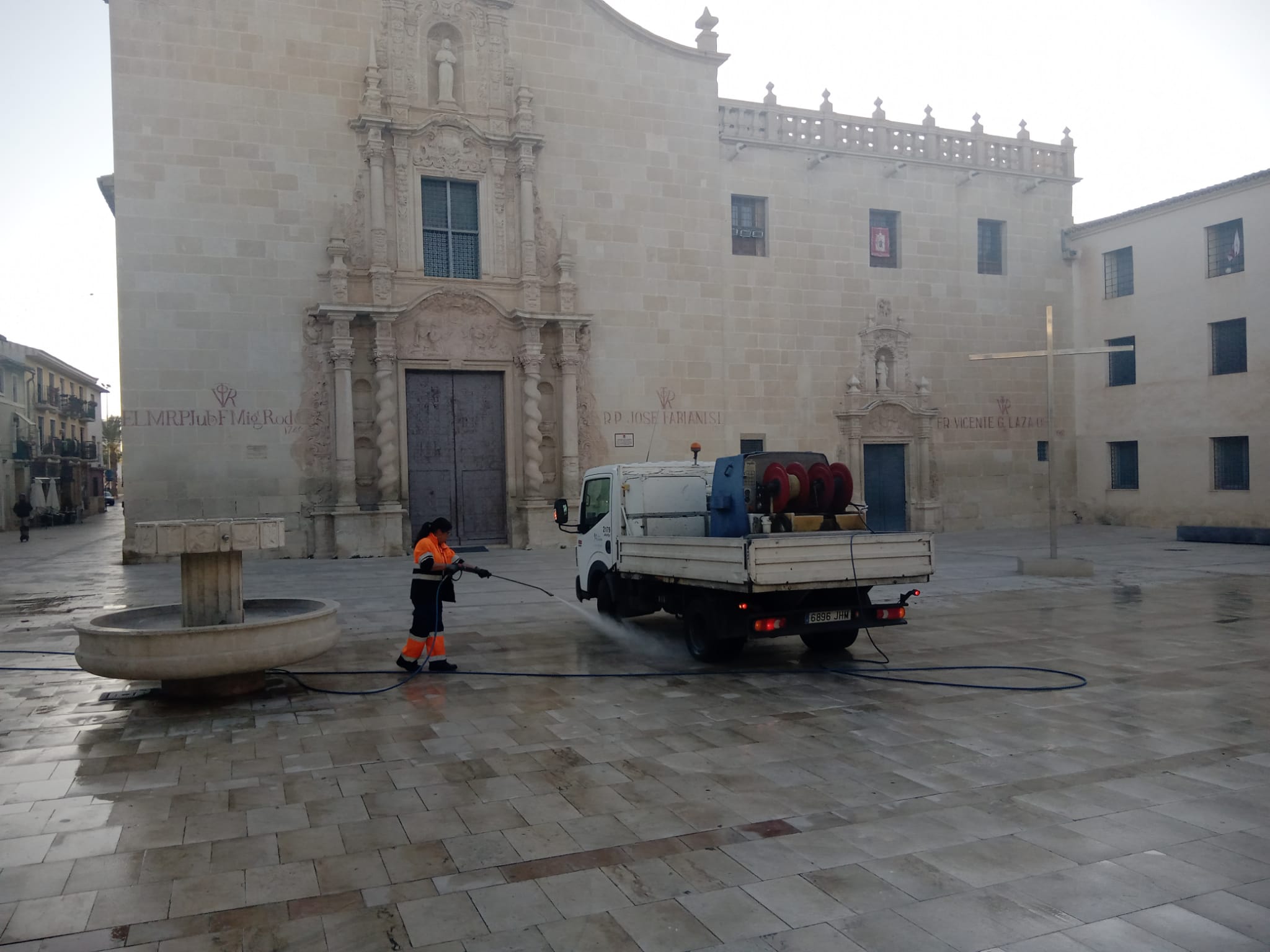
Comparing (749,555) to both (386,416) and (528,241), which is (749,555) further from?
(528,241)

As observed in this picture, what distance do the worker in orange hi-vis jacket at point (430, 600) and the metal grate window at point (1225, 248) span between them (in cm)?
2384

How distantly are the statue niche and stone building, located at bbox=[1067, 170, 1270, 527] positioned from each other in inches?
738

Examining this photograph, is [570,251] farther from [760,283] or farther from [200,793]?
[200,793]

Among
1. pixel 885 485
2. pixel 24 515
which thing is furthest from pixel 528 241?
pixel 24 515

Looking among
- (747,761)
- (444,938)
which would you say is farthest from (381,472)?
(444,938)

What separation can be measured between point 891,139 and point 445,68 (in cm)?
1267

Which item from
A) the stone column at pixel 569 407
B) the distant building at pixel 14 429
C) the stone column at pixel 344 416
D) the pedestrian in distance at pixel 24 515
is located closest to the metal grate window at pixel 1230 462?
the stone column at pixel 569 407

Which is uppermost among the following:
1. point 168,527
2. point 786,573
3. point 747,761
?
point 168,527

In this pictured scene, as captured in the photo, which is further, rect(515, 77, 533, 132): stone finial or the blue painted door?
the blue painted door

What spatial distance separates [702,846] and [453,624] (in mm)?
7615

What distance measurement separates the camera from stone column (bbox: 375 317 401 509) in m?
20.5

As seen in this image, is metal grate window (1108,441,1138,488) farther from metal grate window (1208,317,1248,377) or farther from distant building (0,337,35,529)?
distant building (0,337,35,529)

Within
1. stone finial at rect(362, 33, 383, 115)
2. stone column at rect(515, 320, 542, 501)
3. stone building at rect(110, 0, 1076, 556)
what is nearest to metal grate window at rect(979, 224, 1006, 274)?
stone building at rect(110, 0, 1076, 556)

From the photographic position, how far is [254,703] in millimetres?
7746
